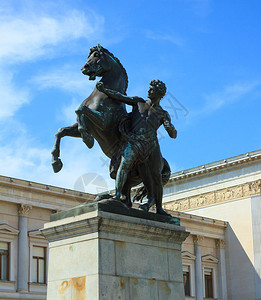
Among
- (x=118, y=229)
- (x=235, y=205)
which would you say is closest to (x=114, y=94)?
(x=118, y=229)

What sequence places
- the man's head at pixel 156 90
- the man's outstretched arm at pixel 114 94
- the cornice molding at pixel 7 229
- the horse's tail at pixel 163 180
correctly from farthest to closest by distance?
the cornice molding at pixel 7 229, the horse's tail at pixel 163 180, the man's head at pixel 156 90, the man's outstretched arm at pixel 114 94

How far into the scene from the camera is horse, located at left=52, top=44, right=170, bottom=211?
8.52 meters

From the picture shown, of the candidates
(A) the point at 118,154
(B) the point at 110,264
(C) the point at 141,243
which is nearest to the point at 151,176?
(A) the point at 118,154

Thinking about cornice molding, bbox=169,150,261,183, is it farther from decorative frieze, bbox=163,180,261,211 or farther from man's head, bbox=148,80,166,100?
man's head, bbox=148,80,166,100

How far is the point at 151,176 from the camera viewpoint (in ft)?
29.5

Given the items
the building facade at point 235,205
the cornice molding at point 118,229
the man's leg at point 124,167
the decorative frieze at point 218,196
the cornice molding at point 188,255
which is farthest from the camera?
the decorative frieze at point 218,196

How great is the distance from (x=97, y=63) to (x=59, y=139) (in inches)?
51.6

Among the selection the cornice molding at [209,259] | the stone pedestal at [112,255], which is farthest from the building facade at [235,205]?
the stone pedestal at [112,255]

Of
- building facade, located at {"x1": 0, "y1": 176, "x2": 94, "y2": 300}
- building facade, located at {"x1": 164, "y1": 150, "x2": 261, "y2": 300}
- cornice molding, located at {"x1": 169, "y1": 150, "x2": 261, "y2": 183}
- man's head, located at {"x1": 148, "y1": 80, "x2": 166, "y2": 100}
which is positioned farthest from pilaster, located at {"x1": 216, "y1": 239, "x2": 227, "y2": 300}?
man's head, located at {"x1": 148, "y1": 80, "x2": 166, "y2": 100}

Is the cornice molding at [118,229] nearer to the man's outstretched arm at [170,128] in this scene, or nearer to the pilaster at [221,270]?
the man's outstretched arm at [170,128]

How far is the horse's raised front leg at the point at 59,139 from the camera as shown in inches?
336

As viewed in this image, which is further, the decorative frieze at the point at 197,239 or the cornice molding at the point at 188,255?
the decorative frieze at the point at 197,239

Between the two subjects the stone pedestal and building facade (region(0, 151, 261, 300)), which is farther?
building facade (region(0, 151, 261, 300))

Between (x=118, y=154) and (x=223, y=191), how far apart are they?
37.5 metres
